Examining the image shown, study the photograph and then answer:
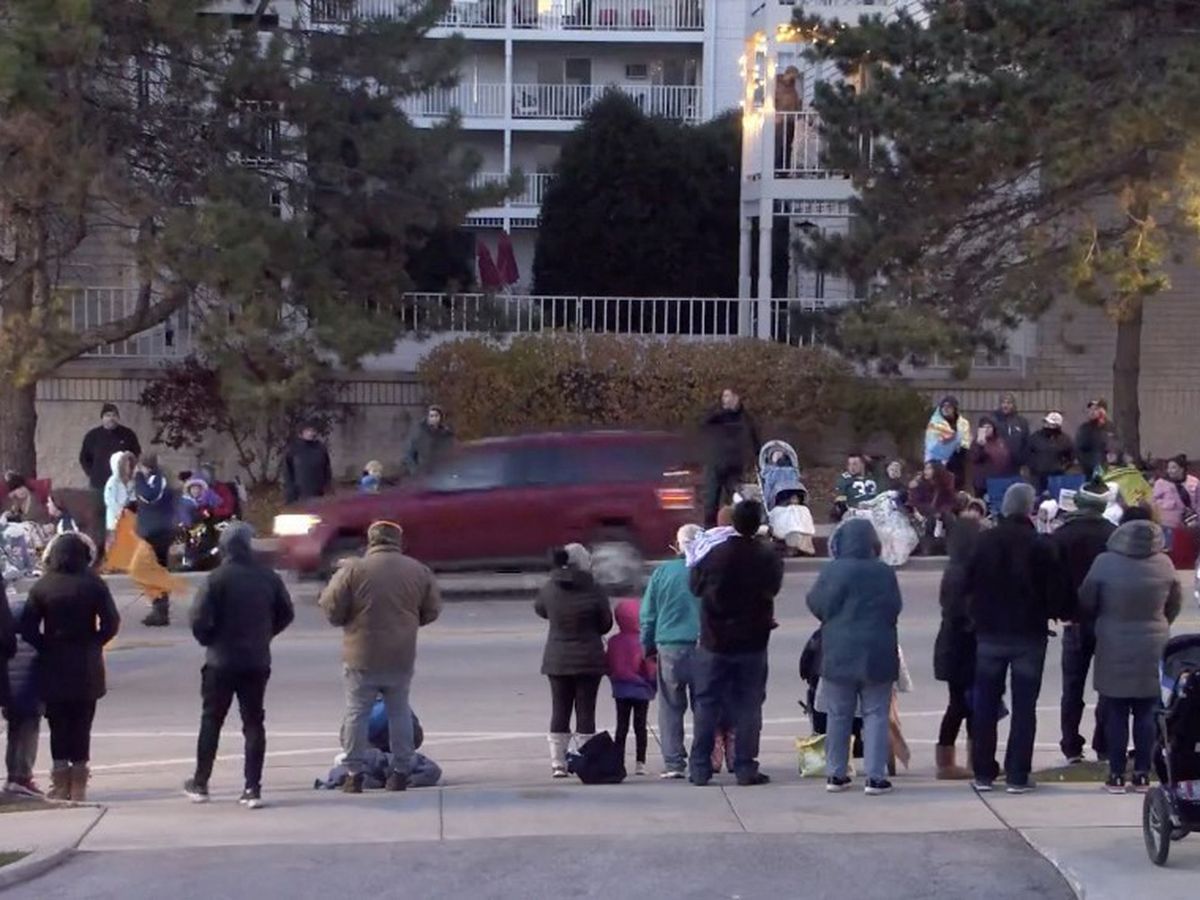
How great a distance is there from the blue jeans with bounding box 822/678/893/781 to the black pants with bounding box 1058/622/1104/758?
4.56ft

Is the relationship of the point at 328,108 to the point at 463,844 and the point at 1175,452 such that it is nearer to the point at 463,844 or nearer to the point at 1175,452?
the point at 1175,452

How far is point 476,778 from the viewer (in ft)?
41.4

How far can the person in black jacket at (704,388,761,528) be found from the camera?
23.7m

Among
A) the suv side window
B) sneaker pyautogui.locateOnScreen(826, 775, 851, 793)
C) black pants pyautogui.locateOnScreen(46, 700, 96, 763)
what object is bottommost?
sneaker pyautogui.locateOnScreen(826, 775, 851, 793)

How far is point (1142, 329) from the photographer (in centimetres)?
2916

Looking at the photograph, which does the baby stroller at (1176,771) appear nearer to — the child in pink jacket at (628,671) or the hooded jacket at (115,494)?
the child in pink jacket at (628,671)

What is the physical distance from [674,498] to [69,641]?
31.2 ft

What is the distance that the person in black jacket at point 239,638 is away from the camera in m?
11.1

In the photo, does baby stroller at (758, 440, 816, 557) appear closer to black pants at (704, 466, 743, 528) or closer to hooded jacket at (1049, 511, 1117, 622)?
black pants at (704, 466, 743, 528)

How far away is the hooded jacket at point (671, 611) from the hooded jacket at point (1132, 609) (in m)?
2.31

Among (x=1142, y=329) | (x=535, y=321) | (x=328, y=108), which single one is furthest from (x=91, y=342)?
(x=1142, y=329)

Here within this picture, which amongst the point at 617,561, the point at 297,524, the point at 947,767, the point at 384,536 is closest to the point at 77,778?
the point at 384,536

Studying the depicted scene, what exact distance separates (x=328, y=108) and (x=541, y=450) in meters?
7.41

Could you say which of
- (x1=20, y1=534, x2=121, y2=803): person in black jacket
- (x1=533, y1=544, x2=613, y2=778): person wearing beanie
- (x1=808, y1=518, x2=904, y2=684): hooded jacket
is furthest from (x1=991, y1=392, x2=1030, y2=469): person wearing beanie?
(x1=20, y1=534, x2=121, y2=803): person in black jacket
